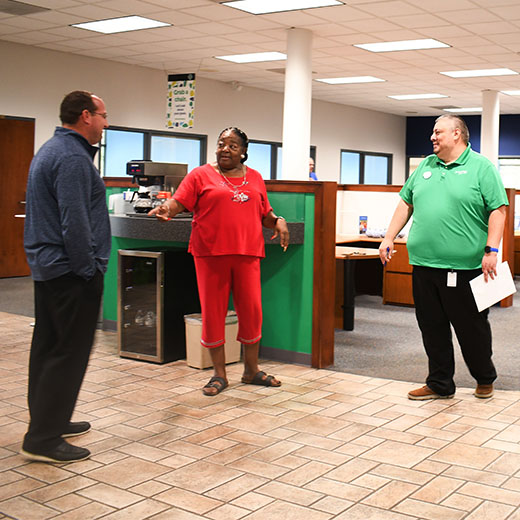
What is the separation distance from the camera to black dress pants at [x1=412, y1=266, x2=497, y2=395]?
153 inches

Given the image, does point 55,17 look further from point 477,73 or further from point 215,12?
point 477,73

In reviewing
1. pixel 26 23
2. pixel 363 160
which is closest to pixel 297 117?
pixel 26 23

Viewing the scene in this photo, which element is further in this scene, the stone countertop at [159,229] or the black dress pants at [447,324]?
the stone countertop at [159,229]

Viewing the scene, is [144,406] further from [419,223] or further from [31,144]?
[31,144]

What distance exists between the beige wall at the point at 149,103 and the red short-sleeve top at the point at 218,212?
623 centimetres

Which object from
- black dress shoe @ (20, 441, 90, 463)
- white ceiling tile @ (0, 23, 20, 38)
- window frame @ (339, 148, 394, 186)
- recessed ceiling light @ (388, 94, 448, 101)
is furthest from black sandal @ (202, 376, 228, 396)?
window frame @ (339, 148, 394, 186)

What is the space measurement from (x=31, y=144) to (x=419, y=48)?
508 cm

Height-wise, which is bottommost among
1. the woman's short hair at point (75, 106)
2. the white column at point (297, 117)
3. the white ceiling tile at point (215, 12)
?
the woman's short hair at point (75, 106)

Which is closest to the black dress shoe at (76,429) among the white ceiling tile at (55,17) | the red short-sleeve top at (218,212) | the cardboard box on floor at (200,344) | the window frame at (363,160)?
the red short-sleeve top at (218,212)

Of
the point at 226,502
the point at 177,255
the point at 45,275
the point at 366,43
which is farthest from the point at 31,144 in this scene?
the point at 226,502

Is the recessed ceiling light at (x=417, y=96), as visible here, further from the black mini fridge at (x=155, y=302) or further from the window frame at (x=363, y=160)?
the black mini fridge at (x=155, y=302)

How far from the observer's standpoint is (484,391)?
406 cm

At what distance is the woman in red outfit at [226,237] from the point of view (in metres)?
4.05

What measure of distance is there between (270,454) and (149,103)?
9044 mm
